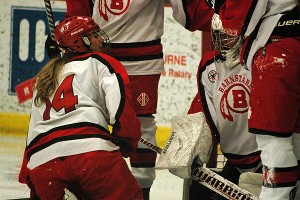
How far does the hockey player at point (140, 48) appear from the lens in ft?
13.3

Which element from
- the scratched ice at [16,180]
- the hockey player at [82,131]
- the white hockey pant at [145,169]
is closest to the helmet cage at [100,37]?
the hockey player at [82,131]

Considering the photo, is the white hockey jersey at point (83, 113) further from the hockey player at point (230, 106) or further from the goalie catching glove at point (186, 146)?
the hockey player at point (230, 106)

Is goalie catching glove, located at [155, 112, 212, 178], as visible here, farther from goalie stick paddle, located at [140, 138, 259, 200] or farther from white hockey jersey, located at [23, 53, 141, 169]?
white hockey jersey, located at [23, 53, 141, 169]

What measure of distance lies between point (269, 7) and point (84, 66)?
0.72 metres

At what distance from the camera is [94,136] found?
3.43m

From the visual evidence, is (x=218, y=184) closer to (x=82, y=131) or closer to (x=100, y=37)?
(x=82, y=131)

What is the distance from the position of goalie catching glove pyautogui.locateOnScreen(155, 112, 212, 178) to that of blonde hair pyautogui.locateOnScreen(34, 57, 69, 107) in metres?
0.47

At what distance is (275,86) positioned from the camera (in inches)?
127

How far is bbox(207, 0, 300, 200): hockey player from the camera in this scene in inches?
127

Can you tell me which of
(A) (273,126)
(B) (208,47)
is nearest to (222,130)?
(A) (273,126)

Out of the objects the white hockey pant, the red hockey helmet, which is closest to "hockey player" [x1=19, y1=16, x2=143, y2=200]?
the red hockey helmet

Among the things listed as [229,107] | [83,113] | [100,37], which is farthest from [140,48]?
[83,113]

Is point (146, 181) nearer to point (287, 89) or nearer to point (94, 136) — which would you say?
point (94, 136)

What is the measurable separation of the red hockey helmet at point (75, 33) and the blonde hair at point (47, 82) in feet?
0.37
